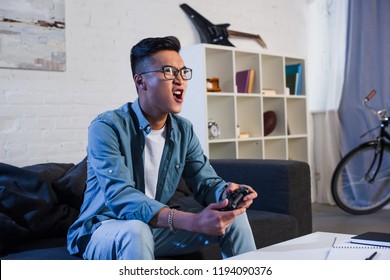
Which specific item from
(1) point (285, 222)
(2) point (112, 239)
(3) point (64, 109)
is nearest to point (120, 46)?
(3) point (64, 109)

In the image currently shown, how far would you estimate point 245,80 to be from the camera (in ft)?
13.2

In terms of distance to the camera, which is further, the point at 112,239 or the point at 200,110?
the point at 200,110

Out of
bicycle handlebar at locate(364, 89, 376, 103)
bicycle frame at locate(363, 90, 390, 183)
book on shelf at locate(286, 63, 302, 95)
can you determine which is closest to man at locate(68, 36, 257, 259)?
book on shelf at locate(286, 63, 302, 95)

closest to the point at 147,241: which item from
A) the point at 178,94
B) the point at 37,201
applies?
the point at 178,94

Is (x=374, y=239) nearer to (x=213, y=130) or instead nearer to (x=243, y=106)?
(x=213, y=130)

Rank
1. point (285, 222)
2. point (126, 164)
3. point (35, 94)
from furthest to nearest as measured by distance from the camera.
A: point (35, 94)
point (285, 222)
point (126, 164)

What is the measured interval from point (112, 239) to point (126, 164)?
287 mm

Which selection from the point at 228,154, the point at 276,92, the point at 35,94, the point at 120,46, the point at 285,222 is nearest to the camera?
the point at 285,222

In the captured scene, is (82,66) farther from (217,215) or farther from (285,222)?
(217,215)

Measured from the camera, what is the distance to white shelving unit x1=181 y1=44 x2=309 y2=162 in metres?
3.58

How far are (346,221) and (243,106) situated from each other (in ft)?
3.94

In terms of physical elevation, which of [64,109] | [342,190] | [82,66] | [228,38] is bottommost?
[342,190]

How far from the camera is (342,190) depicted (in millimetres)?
4477

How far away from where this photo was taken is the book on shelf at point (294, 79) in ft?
14.5
